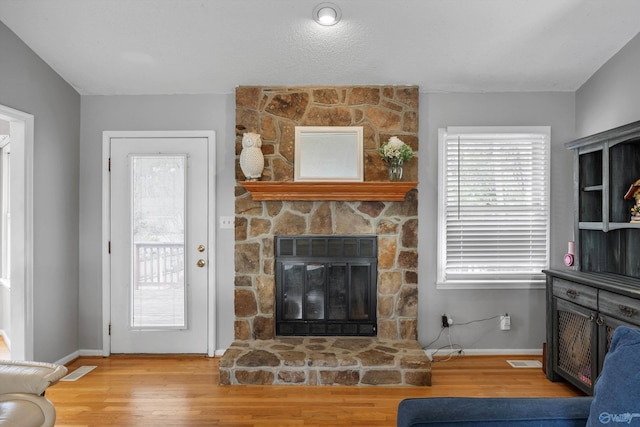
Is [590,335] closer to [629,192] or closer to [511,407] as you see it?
[629,192]

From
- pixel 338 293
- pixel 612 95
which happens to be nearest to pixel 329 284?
pixel 338 293

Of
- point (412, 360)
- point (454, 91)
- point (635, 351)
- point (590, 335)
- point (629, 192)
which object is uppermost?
point (454, 91)

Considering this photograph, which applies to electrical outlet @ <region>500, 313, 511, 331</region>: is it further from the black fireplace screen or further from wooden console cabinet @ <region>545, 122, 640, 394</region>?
the black fireplace screen

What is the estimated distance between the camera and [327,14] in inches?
113

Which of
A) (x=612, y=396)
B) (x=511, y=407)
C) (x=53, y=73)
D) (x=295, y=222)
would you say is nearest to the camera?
(x=612, y=396)

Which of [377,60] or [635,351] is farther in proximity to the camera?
[377,60]

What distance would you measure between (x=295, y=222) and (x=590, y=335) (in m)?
2.37

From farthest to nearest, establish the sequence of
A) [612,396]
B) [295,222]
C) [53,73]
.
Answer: [295,222] < [53,73] < [612,396]

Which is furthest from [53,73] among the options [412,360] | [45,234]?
[412,360]

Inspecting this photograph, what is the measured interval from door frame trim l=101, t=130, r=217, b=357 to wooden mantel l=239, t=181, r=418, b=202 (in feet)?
1.51

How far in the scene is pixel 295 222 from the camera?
380cm

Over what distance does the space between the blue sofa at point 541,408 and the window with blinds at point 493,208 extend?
2333 millimetres

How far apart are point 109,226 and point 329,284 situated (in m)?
2.07

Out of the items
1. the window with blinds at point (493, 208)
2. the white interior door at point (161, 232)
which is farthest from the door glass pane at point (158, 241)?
the window with blinds at point (493, 208)
